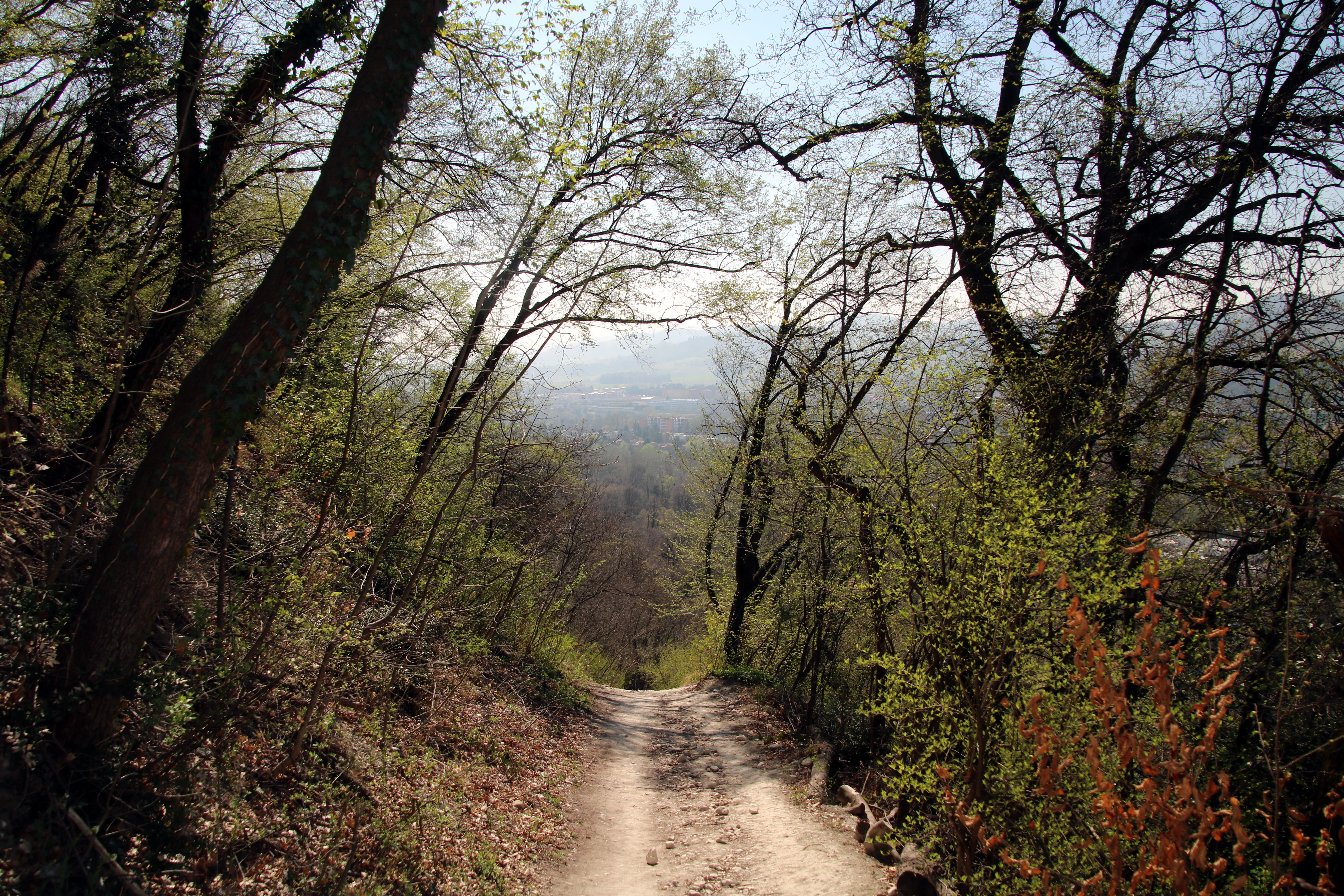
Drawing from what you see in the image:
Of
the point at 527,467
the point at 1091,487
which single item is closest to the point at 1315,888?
the point at 1091,487

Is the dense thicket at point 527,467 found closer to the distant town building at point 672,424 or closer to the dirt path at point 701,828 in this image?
the dirt path at point 701,828

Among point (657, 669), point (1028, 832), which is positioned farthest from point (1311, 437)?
point (657, 669)

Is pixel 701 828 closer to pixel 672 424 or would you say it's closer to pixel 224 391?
pixel 224 391

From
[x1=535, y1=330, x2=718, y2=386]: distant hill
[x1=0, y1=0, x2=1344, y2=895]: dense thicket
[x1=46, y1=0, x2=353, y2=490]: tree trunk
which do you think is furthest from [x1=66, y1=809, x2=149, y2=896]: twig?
[x1=535, y1=330, x2=718, y2=386]: distant hill

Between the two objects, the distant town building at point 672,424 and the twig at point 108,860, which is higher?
the distant town building at point 672,424

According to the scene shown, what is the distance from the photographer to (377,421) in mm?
6664

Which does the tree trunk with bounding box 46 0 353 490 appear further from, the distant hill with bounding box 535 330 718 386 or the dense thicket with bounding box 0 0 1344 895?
the distant hill with bounding box 535 330 718 386

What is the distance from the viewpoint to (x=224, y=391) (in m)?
3.60

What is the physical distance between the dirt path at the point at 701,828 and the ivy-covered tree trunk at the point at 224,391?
3629 mm

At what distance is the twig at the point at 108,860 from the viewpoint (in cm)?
282

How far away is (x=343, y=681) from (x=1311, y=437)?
8.57 metres

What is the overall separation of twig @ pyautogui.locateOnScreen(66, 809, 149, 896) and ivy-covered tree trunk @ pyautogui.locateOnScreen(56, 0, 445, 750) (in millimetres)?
524

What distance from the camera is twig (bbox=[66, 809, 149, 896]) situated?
111 inches

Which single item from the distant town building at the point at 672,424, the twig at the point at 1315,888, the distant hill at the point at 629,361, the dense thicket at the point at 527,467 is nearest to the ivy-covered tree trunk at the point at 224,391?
the dense thicket at the point at 527,467
